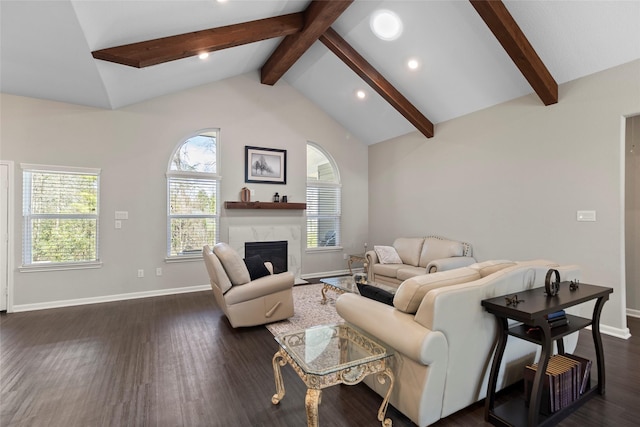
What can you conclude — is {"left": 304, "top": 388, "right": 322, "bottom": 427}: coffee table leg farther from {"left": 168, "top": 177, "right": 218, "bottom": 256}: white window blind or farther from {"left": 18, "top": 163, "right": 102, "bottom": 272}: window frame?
{"left": 18, "top": 163, "right": 102, "bottom": 272}: window frame

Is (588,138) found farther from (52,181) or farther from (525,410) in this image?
(52,181)

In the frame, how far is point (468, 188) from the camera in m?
5.02

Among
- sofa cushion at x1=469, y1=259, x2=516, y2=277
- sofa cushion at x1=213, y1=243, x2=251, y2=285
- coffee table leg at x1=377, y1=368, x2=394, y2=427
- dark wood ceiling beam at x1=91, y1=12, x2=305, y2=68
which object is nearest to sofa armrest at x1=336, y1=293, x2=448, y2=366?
coffee table leg at x1=377, y1=368, x2=394, y2=427

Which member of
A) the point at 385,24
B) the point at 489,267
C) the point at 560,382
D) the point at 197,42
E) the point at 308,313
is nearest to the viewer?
the point at 560,382

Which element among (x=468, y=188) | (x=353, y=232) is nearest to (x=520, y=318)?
Answer: (x=468, y=188)

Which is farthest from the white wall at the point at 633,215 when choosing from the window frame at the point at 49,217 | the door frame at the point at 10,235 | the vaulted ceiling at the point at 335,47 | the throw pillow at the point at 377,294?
the door frame at the point at 10,235

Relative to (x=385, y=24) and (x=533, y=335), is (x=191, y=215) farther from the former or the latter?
(x=533, y=335)

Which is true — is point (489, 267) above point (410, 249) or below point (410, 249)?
above

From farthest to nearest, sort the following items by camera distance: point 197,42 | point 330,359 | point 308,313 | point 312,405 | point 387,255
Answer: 1. point 387,255
2. point 308,313
3. point 197,42
4. point 330,359
5. point 312,405

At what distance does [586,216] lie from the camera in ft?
11.9

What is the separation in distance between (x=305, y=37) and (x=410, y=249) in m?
3.87

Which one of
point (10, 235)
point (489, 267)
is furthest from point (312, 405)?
point (10, 235)

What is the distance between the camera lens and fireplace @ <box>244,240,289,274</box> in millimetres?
5816

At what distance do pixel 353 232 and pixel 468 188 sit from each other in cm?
276
